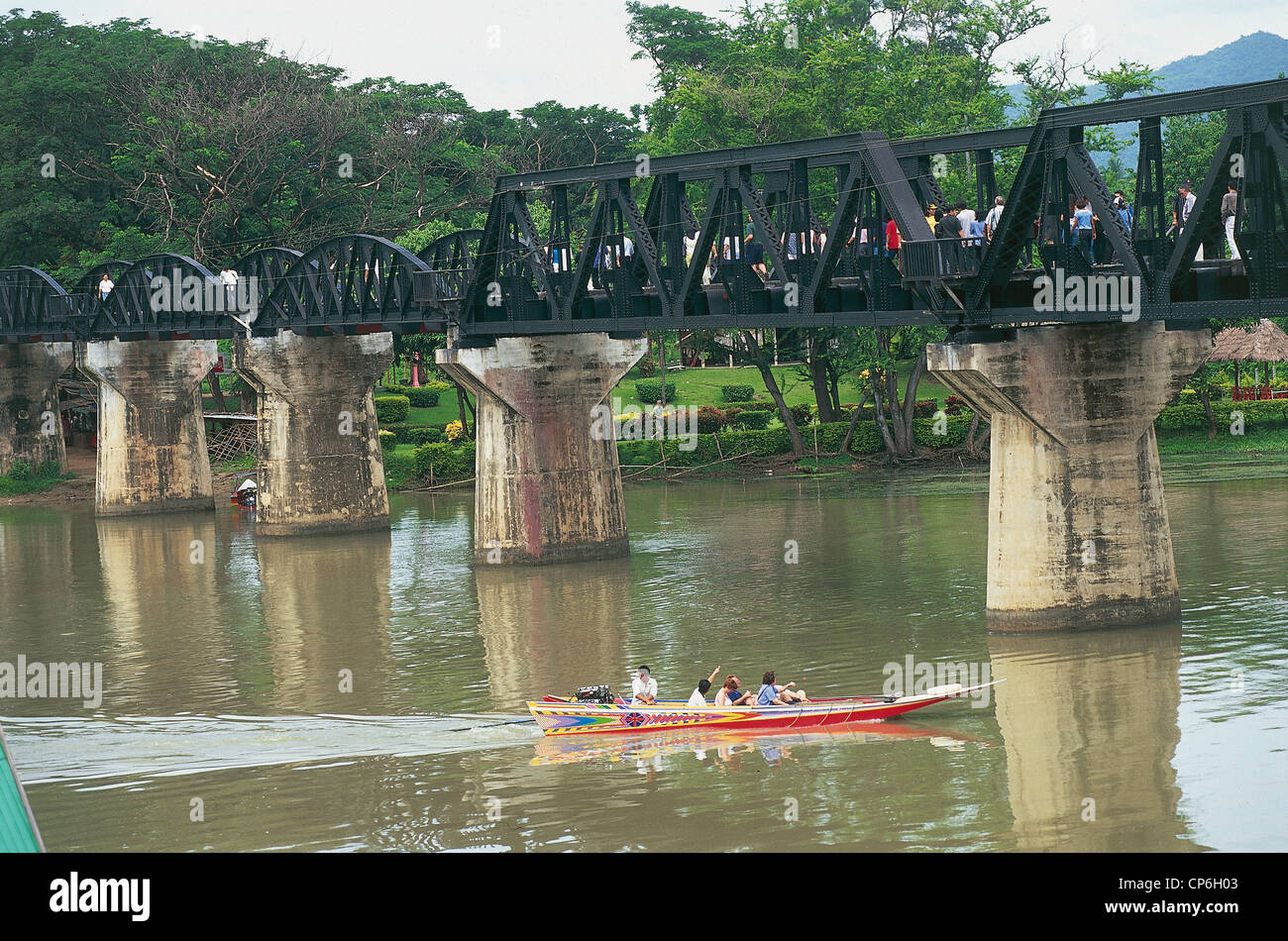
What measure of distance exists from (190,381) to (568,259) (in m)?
29.1

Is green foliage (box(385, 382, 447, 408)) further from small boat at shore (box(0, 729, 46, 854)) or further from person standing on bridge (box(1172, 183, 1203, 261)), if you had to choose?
small boat at shore (box(0, 729, 46, 854))

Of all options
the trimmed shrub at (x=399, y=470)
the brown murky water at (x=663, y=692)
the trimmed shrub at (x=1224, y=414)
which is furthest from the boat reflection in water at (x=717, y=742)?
the trimmed shrub at (x=399, y=470)

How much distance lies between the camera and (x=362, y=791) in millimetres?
23750

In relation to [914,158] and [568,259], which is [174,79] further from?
[914,158]

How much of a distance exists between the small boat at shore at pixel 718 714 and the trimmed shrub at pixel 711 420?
50.3 m

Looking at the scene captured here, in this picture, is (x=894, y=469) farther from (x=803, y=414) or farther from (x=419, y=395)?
(x=419, y=395)

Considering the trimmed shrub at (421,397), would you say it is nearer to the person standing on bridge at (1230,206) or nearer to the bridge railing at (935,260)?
the bridge railing at (935,260)

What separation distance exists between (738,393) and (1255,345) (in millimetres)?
26868

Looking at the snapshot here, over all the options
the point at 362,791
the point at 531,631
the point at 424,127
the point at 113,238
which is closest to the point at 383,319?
the point at 531,631

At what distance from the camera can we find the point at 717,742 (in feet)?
84.9

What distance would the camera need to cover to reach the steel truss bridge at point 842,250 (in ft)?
Result: 88.6

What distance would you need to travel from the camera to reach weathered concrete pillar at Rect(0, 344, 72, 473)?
75.6 m

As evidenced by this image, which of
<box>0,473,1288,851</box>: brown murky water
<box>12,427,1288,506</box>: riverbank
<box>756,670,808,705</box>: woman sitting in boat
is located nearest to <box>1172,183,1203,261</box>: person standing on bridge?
<box>0,473,1288,851</box>: brown murky water

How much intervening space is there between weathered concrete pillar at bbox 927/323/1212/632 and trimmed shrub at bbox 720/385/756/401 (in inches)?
2066
